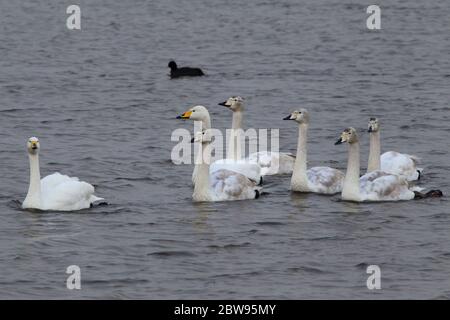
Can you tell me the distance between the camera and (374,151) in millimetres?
19141

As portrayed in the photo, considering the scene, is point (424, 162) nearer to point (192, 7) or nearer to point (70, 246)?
point (70, 246)

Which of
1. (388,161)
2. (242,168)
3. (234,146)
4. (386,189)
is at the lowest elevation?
(386,189)

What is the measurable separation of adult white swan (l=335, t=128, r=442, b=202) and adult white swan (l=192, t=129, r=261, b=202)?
1397mm

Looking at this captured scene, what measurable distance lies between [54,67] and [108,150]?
36.7 feet

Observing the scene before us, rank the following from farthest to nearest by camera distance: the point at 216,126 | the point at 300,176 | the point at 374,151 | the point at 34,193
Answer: the point at 216,126 → the point at 374,151 → the point at 300,176 → the point at 34,193

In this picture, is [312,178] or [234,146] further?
[234,146]

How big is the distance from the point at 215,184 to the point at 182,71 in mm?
13057

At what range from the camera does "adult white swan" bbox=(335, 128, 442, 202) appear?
17953mm

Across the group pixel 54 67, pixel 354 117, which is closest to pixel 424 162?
pixel 354 117

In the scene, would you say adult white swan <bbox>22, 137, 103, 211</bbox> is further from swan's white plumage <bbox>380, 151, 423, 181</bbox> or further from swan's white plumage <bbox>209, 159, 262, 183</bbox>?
swan's white plumage <bbox>380, 151, 423, 181</bbox>

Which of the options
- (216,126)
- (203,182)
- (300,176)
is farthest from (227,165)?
(216,126)

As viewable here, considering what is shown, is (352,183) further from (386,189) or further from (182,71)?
(182,71)

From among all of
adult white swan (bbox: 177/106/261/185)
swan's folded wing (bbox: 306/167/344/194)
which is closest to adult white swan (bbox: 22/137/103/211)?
adult white swan (bbox: 177/106/261/185)

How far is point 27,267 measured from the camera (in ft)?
47.7
